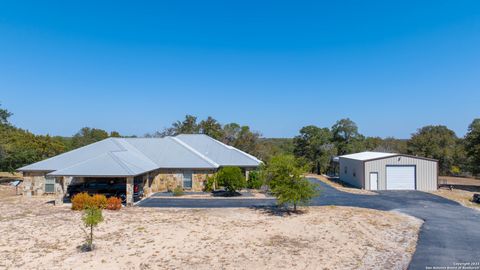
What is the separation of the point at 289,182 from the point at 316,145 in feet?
104

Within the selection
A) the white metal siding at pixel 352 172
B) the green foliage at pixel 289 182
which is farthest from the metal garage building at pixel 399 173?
the green foliage at pixel 289 182

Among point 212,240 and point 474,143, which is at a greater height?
point 474,143

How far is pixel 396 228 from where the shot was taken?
14539 mm

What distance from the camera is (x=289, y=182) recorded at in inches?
703

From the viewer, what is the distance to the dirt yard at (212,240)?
10.1 metres

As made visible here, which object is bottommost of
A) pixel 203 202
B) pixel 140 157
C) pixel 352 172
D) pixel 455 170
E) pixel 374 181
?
pixel 203 202

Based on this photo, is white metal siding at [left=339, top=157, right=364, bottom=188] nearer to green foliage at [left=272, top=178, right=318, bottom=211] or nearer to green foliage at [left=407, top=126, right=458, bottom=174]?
green foliage at [left=272, top=178, right=318, bottom=211]

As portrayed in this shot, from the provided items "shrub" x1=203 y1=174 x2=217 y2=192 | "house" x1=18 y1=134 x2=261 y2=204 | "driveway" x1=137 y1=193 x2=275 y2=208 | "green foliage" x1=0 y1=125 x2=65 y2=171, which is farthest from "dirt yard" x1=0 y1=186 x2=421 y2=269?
"green foliage" x1=0 y1=125 x2=65 y2=171

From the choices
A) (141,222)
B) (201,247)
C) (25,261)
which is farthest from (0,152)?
(201,247)

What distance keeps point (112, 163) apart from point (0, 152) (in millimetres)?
17030

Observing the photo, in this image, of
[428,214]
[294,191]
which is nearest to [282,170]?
[294,191]

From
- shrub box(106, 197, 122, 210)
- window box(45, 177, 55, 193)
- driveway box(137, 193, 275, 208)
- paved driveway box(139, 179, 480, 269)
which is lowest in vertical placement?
driveway box(137, 193, 275, 208)

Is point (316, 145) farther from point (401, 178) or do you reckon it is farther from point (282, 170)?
point (282, 170)

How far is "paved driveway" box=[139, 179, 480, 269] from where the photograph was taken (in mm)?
10742
